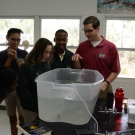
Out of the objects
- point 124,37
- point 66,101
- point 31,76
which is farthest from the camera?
point 124,37

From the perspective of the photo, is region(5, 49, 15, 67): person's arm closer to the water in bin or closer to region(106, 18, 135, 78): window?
the water in bin

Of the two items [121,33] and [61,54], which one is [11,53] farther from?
[121,33]

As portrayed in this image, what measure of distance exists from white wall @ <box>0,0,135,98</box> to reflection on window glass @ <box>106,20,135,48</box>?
0.51 feet

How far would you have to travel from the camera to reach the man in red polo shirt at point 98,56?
1985mm

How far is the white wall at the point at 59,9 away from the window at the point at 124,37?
15 centimetres

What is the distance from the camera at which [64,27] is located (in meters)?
3.60

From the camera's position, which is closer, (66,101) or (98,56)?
(66,101)

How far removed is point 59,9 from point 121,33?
3.90ft

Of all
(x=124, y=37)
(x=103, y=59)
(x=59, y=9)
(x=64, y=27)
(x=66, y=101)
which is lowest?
(x=66, y=101)

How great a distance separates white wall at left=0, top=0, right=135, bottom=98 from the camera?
10.9 feet

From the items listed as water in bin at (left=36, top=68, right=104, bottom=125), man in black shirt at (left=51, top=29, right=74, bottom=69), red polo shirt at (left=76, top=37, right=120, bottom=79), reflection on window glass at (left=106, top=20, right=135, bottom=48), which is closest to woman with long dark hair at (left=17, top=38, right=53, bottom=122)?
water in bin at (left=36, top=68, right=104, bottom=125)

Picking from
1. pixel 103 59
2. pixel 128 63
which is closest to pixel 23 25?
pixel 128 63

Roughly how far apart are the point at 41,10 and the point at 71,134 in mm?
2823

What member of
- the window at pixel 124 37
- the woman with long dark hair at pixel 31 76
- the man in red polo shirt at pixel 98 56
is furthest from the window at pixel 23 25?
the woman with long dark hair at pixel 31 76
